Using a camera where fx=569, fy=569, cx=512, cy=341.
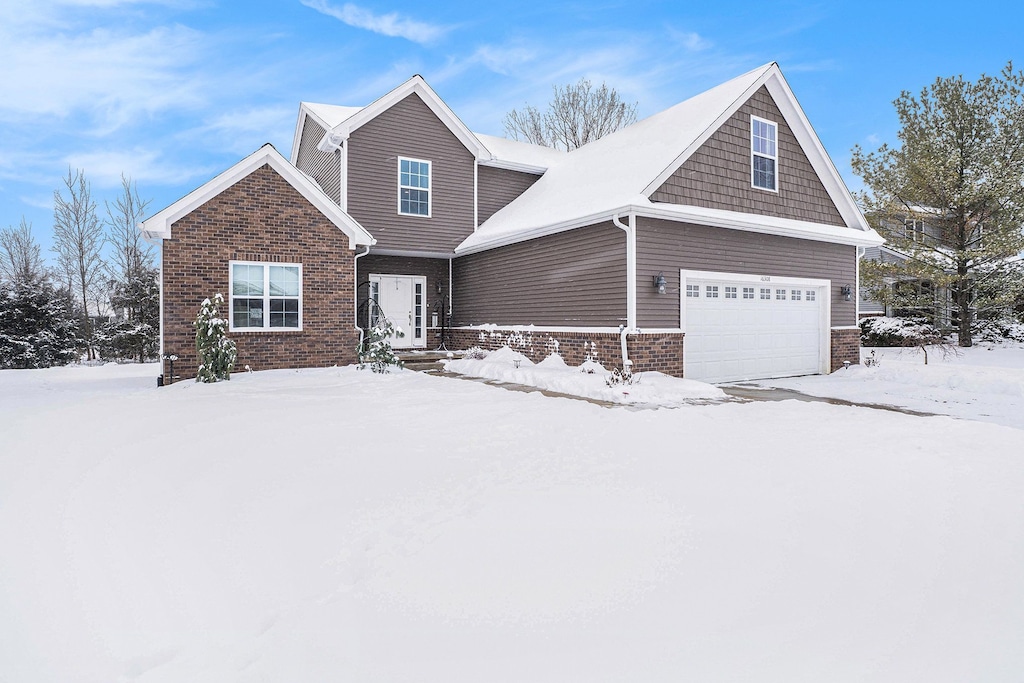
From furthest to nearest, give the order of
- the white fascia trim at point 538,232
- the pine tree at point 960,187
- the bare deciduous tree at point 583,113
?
the bare deciduous tree at point 583,113
the pine tree at point 960,187
the white fascia trim at point 538,232

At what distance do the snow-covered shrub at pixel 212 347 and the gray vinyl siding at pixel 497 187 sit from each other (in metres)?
8.25

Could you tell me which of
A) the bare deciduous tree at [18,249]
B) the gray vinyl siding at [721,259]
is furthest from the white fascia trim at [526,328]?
the bare deciduous tree at [18,249]

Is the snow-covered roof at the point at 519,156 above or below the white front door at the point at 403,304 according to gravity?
above

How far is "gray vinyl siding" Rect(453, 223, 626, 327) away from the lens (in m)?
11.2

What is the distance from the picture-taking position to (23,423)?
722 centimetres

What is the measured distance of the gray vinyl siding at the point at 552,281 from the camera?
11242 mm

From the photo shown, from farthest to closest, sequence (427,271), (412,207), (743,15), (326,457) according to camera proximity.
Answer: (743,15)
(427,271)
(412,207)
(326,457)

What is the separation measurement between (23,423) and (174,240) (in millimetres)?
4723

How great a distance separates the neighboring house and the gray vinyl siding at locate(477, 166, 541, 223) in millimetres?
1100

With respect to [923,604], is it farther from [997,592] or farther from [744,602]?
[744,602]

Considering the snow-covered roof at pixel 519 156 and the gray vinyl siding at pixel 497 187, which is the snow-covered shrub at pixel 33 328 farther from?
the snow-covered roof at pixel 519 156

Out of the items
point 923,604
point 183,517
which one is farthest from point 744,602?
point 183,517

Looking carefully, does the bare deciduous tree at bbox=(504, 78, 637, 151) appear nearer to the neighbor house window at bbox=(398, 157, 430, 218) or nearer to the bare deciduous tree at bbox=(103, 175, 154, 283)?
the neighbor house window at bbox=(398, 157, 430, 218)

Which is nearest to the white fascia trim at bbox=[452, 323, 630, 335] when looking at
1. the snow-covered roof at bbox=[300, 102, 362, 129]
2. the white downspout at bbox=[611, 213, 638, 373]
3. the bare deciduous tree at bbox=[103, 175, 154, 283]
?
the white downspout at bbox=[611, 213, 638, 373]
